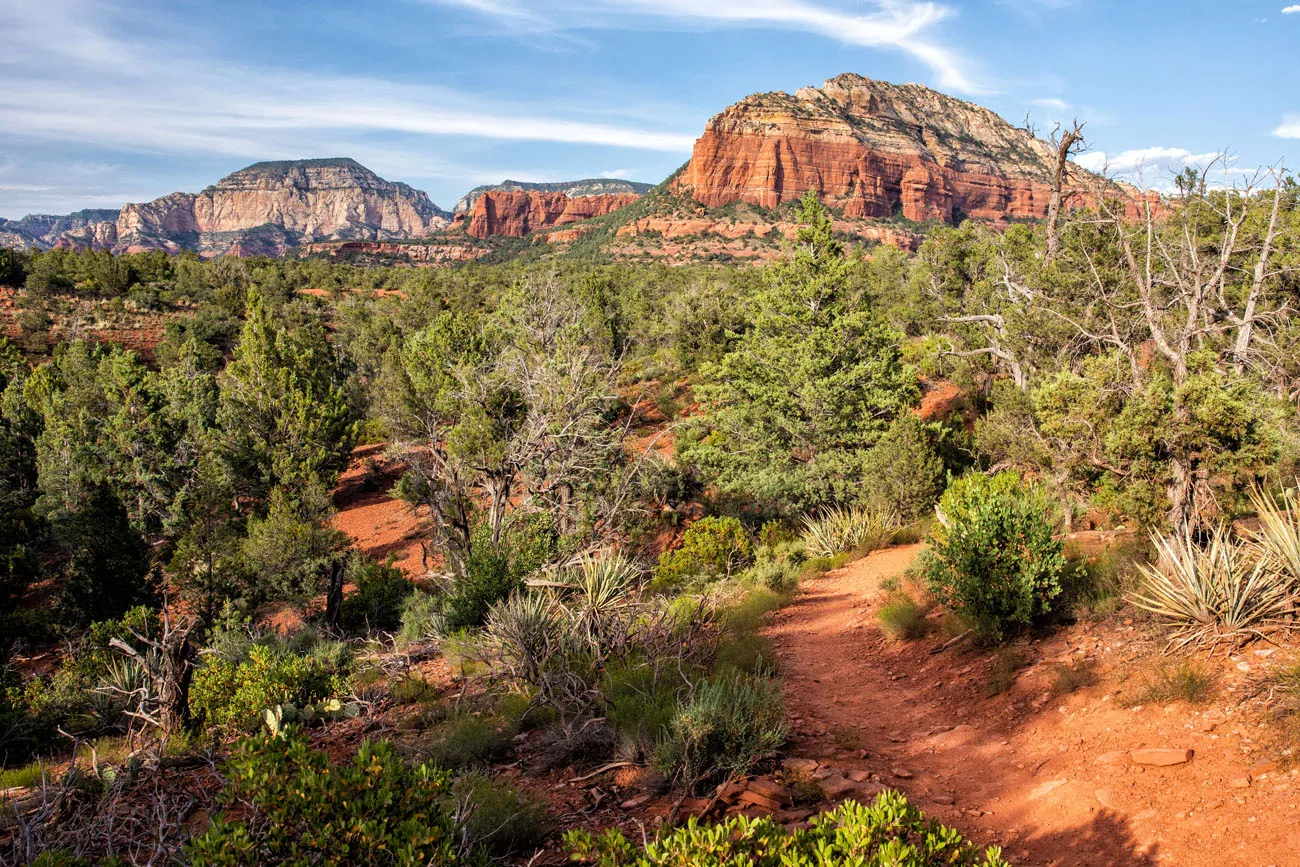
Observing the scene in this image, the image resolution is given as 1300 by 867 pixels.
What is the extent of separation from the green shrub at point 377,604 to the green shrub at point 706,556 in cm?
531

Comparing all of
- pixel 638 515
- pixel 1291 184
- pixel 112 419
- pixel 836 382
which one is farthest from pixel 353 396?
pixel 1291 184

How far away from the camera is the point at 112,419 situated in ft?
67.5

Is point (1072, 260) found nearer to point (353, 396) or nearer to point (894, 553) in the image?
point (894, 553)

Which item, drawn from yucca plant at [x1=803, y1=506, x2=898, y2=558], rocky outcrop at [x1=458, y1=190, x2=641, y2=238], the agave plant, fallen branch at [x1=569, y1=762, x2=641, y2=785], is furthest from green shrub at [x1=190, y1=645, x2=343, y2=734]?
rocky outcrop at [x1=458, y1=190, x2=641, y2=238]

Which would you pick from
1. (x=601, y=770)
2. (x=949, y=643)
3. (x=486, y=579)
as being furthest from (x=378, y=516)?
(x=601, y=770)

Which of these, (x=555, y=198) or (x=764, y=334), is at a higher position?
(x=555, y=198)

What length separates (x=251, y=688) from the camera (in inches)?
239

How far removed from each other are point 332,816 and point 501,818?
4.19 feet

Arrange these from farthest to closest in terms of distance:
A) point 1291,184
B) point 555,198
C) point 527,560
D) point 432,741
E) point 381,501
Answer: point 555,198 < point 381,501 < point 1291,184 < point 527,560 < point 432,741

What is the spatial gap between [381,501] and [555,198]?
170 m

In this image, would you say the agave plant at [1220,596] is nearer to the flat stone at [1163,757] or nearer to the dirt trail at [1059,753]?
the dirt trail at [1059,753]

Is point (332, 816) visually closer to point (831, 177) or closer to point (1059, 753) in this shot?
point (1059, 753)

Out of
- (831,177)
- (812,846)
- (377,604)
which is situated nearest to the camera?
(812,846)

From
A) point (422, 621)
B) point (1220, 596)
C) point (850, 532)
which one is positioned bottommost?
point (422, 621)
